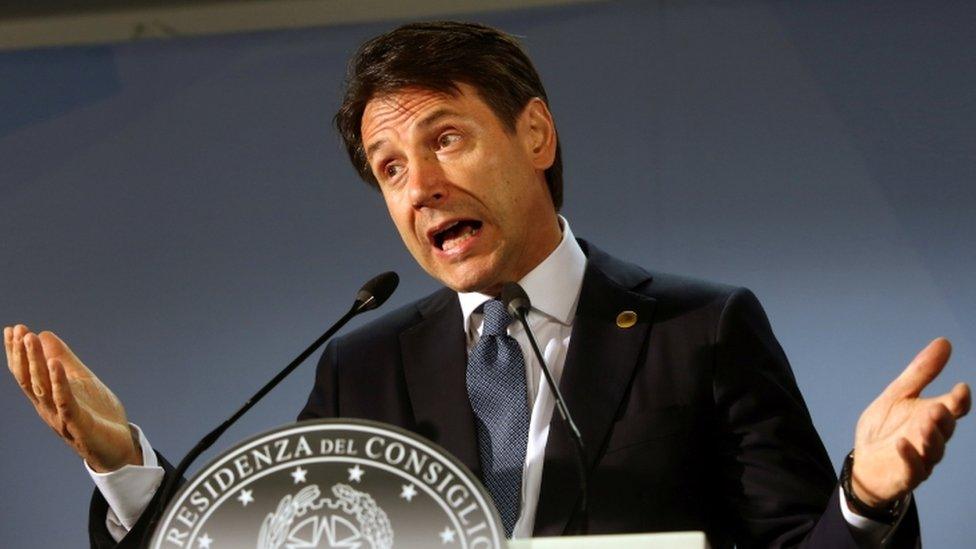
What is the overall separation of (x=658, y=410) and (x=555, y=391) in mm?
359

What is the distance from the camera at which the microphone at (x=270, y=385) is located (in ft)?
5.66

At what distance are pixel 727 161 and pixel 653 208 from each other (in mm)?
168

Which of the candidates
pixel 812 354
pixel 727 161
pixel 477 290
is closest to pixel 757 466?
pixel 477 290

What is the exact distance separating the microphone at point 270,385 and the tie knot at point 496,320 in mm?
201

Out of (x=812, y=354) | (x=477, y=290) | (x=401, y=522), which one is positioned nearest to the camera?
(x=401, y=522)

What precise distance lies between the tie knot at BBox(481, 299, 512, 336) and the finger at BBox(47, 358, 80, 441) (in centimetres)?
58

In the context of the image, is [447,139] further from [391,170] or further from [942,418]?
[942,418]

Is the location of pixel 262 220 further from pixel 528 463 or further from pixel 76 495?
pixel 528 463

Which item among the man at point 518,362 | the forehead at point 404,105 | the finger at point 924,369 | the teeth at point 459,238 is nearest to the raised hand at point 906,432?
the finger at point 924,369

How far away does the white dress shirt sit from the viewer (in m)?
1.86

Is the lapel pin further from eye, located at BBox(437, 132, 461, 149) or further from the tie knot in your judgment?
eye, located at BBox(437, 132, 461, 149)

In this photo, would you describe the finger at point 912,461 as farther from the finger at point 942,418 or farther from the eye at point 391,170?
the eye at point 391,170

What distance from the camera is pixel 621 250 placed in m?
3.05

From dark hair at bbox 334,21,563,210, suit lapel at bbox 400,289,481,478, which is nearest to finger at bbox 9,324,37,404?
suit lapel at bbox 400,289,481,478
